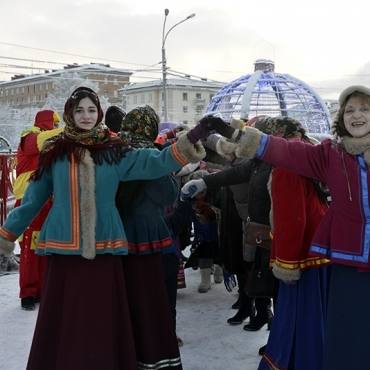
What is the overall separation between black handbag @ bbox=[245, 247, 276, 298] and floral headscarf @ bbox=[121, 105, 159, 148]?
1.11m

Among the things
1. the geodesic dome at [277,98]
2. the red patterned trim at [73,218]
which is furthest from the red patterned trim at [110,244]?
the geodesic dome at [277,98]

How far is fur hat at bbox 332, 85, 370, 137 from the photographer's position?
2.33 meters

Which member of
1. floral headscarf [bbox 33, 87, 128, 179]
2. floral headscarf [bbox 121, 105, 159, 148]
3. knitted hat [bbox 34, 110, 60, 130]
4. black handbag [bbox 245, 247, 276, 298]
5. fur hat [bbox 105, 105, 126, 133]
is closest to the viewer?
floral headscarf [bbox 33, 87, 128, 179]

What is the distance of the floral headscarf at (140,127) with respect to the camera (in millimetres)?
2982

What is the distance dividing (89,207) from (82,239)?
16 centimetres

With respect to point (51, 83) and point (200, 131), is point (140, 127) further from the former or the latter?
point (51, 83)

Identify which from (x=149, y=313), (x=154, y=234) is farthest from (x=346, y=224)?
(x=149, y=313)

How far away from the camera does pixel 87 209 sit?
8.64 feet

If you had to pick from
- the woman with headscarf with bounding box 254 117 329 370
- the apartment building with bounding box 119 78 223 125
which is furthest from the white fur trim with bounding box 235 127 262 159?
the apartment building with bounding box 119 78 223 125

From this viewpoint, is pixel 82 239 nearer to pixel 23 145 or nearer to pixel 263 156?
pixel 263 156

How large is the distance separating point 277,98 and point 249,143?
30.8ft

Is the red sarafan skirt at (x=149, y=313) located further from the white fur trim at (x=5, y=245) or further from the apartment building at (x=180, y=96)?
the apartment building at (x=180, y=96)

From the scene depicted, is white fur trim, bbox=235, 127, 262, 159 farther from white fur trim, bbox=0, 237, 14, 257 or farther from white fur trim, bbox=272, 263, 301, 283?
white fur trim, bbox=0, 237, 14, 257

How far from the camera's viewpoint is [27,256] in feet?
15.8
